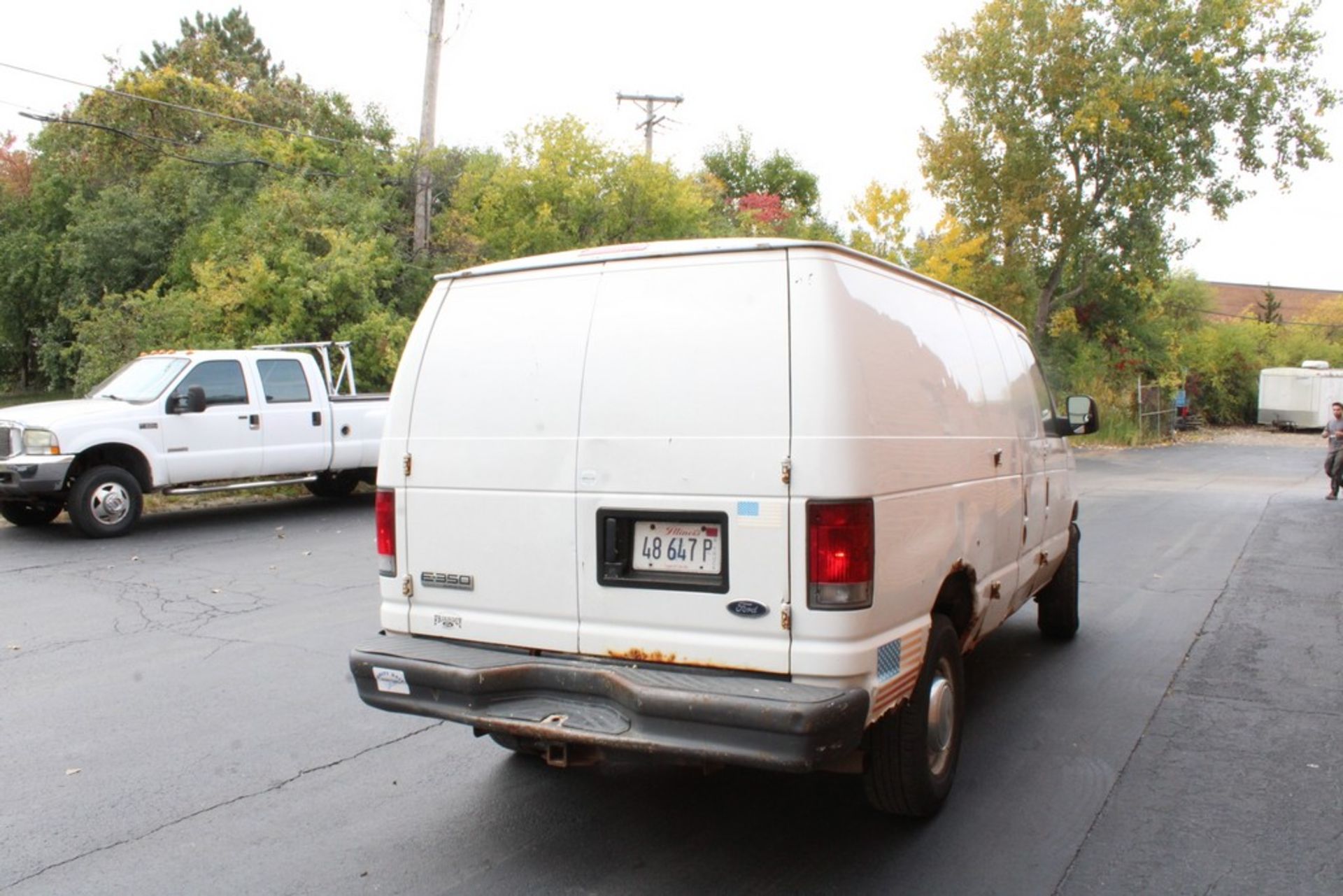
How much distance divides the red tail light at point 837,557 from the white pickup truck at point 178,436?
9941mm

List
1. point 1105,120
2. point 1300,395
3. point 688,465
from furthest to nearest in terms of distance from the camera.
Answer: point 1300,395 → point 1105,120 → point 688,465

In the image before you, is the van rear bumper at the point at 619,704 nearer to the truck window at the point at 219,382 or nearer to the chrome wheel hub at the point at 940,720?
the chrome wheel hub at the point at 940,720

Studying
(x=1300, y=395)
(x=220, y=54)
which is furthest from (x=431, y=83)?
(x=1300, y=395)

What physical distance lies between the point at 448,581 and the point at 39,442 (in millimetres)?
8694

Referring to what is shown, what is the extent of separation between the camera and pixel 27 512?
12.0 m

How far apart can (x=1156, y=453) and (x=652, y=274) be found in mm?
30301

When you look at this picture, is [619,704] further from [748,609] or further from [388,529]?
[388,529]

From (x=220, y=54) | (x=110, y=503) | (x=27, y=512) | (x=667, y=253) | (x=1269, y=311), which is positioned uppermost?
(x=220, y=54)

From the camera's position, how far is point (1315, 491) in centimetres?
1966

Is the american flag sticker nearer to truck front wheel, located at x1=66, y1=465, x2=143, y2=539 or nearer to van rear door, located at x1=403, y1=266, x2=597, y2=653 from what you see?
van rear door, located at x1=403, y1=266, x2=597, y2=653

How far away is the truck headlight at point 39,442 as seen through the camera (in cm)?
1077

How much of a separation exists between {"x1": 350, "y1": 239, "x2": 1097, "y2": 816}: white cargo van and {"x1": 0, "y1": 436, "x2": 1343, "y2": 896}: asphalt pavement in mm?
411

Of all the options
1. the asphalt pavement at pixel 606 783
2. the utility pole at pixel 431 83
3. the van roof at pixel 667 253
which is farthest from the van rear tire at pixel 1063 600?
the utility pole at pixel 431 83

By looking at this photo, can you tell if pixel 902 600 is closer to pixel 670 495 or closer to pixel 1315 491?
pixel 670 495
